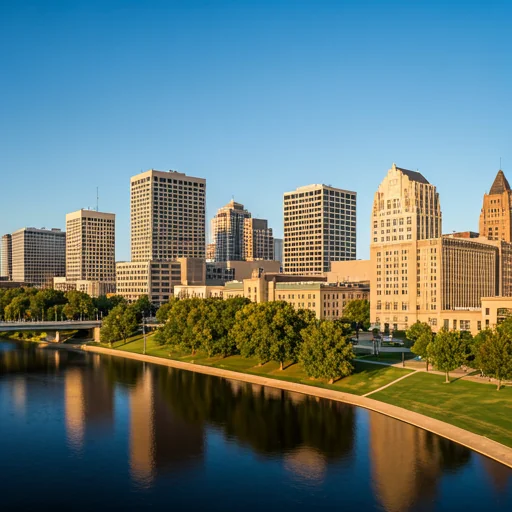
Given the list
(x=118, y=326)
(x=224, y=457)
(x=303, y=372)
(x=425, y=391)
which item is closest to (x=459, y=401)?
(x=425, y=391)

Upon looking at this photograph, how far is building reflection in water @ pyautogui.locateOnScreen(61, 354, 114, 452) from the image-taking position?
87.6 m

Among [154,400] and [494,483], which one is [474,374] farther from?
[154,400]

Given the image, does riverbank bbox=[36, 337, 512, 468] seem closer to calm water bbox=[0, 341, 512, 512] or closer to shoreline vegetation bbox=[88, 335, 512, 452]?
shoreline vegetation bbox=[88, 335, 512, 452]

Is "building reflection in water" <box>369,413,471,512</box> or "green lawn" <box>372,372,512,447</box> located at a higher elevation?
"green lawn" <box>372,372,512,447</box>

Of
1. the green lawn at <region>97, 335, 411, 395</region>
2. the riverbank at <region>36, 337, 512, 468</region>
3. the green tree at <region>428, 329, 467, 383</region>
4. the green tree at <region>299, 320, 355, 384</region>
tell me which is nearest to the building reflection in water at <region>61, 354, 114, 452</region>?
the riverbank at <region>36, 337, 512, 468</region>

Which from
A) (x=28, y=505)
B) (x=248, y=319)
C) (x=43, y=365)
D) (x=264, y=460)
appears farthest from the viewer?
(x=43, y=365)

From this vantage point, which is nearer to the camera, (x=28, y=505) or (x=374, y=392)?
(x=28, y=505)

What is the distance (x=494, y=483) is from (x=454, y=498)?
6279 mm

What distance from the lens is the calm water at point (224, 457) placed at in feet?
201

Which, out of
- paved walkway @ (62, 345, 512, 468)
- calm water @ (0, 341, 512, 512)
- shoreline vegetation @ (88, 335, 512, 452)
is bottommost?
calm water @ (0, 341, 512, 512)

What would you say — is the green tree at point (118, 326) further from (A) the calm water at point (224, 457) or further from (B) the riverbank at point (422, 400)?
(A) the calm water at point (224, 457)

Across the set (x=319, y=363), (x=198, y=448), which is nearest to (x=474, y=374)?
(x=319, y=363)

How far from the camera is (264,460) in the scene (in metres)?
73.7

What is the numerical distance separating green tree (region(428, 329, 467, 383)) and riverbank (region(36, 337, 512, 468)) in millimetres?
2738
